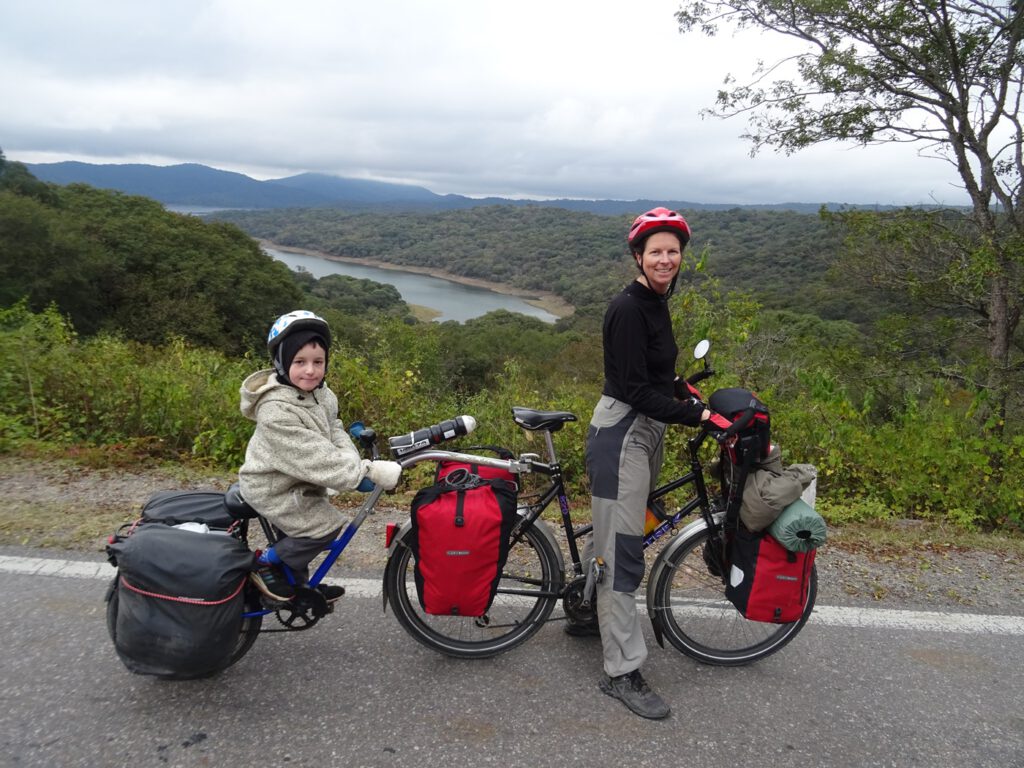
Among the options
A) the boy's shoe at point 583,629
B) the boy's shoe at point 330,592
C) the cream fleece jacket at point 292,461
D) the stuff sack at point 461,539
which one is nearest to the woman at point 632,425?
the boy's shoe at point 583,629

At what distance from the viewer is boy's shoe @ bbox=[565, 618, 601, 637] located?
9.11ft

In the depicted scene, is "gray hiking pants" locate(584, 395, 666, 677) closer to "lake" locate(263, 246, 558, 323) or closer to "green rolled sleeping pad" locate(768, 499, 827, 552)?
"green rolled sleeping pad" locate(768, 499, 827, 552)

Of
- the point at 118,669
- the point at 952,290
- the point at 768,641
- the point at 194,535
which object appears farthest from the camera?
the point at 952,290

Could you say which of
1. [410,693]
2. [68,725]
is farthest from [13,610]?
[410,693]

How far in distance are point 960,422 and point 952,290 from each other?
5061mm

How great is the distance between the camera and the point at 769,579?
99.7 inches

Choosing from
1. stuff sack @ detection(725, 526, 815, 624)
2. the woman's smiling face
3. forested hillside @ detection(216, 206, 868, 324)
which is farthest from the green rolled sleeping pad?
forested hillside @ detection(216, 206, 868, 324)

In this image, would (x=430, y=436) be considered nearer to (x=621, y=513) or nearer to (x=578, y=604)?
(x=621, y=513)

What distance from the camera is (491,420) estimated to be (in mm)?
5645

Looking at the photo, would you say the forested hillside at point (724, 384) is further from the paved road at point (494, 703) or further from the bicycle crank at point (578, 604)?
the bicycle crank at point (578, 604)

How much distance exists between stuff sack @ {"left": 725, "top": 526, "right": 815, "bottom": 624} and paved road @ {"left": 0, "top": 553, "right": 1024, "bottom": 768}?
0.96 ft

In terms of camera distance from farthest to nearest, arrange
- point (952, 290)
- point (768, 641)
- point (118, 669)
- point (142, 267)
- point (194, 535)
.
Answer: point (142, 267), point (952, 290), point (768, 641), point (118, 669), point (194, 535)

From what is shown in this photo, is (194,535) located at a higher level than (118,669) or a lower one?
higher

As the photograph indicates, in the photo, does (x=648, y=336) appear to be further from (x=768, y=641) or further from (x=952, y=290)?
(x=952, y=290)
